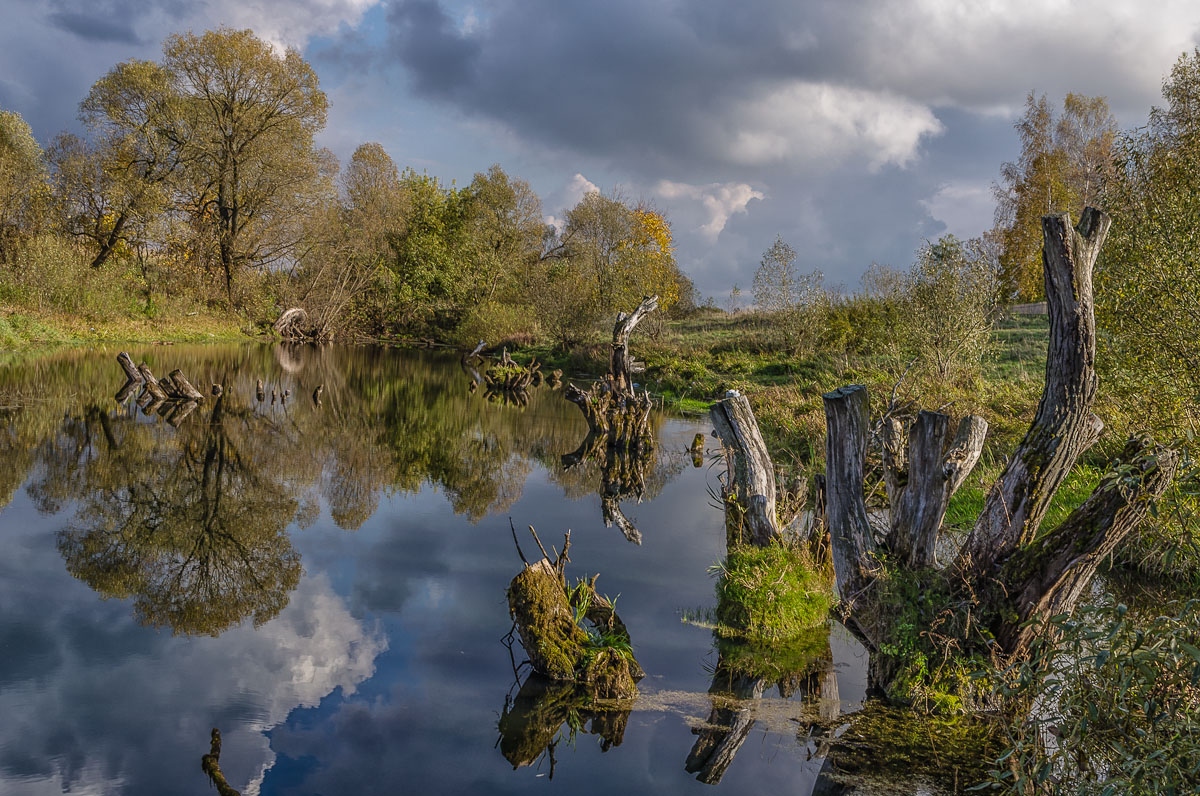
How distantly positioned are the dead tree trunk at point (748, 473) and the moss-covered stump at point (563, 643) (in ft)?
7.14

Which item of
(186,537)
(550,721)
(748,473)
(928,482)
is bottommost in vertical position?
(550,721)

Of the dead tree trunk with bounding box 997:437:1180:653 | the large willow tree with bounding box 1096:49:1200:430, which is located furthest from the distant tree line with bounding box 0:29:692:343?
the dead tree trunk with bounding box 997:437:1180:653

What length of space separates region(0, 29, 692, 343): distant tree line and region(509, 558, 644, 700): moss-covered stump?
31539 millimetres

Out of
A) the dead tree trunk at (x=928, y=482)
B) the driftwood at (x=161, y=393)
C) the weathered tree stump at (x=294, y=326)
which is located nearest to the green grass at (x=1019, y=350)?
the dead tree trunk at (x=928, y=482)

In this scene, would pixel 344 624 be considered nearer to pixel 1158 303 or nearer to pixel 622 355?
pixel 1158 303

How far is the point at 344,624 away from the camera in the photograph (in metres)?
8.38

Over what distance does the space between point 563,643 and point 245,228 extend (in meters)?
44.7

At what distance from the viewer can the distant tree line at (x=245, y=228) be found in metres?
38.6

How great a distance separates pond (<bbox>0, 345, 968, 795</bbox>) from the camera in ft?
18.6

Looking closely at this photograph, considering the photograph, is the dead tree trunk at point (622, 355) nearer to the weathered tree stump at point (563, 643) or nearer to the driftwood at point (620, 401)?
the driftwood at point (620, 401)

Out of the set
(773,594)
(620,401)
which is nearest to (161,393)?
(620,401)

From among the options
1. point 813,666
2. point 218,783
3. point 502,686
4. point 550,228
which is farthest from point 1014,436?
point 550,228

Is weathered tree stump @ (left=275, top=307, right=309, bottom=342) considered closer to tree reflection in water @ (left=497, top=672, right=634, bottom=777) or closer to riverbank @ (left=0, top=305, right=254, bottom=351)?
riverbank @ (left=0, top=305, right=254, bottom=351)

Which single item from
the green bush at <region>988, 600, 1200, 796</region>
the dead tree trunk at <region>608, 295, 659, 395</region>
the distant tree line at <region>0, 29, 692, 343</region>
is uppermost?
the distant tree line at <region>0, 29, 692, 343</region>
